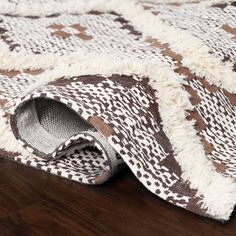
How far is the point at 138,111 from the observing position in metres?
1.01

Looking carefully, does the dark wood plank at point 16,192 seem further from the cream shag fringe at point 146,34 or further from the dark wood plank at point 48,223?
Answer: the cream shag fringe at point 146,34

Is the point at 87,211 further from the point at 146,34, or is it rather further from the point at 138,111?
the point at 146,34

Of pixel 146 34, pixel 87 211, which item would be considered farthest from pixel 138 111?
pixel 146 34

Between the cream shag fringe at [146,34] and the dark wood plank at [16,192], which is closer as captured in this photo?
the dark wood plank at [16,192]

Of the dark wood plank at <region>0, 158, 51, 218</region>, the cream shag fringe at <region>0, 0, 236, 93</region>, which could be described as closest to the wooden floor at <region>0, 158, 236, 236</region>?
the dark wood plank at <region>0, 158, 51, 218</region>

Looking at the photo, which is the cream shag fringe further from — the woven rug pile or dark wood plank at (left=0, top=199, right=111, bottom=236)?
dark wood plank at (left=0, top=199, right=111, bottom=236)

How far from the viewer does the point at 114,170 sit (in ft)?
3.08

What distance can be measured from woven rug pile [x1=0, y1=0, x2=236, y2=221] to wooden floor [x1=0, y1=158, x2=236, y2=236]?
2 centimetres

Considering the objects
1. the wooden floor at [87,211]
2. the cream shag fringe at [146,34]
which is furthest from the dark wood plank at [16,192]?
the cream shag fringe at [146,34]

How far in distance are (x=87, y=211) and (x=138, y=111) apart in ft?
0.75

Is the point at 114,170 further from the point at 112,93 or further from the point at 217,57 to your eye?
the point at 217,57

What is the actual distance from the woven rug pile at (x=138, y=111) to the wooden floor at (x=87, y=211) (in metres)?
0.02

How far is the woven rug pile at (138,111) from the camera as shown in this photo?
3.04ft

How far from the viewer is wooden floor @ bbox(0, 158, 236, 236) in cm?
83
